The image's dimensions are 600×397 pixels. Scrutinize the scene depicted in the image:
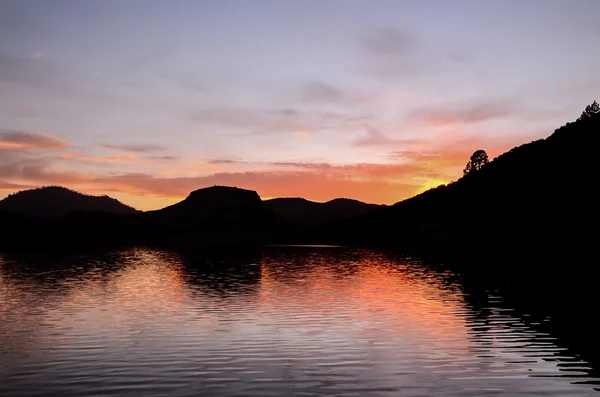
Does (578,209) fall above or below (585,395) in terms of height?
above

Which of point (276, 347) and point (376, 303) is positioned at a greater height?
point (276, 347)

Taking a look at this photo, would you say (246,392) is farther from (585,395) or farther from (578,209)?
(578,209)

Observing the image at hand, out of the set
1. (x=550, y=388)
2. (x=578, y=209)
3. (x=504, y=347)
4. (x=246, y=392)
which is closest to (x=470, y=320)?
(x=504, y=347)

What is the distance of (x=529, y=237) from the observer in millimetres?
180500

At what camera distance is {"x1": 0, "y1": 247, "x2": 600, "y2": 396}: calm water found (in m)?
25.9

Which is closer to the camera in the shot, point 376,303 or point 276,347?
point 276,347

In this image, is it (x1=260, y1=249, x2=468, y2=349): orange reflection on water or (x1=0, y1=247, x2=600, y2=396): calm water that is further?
(x1=260, y1=249, x2=468, y2=349): orange reflection on water

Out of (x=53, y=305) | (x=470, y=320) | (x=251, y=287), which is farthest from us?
(x=251, y=287)

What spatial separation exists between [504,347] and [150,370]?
879 inches

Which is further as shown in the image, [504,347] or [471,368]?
[504,347]

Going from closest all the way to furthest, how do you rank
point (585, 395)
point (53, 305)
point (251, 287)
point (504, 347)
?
1. point (585, 395)
2. point (504, 347)
3. point (53, 305)
4. point (251, 287)

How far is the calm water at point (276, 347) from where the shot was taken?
2586 centimetres

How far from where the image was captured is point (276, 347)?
34.7 meters

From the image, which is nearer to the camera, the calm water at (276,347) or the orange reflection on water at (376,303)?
the calm water at (276,347)
